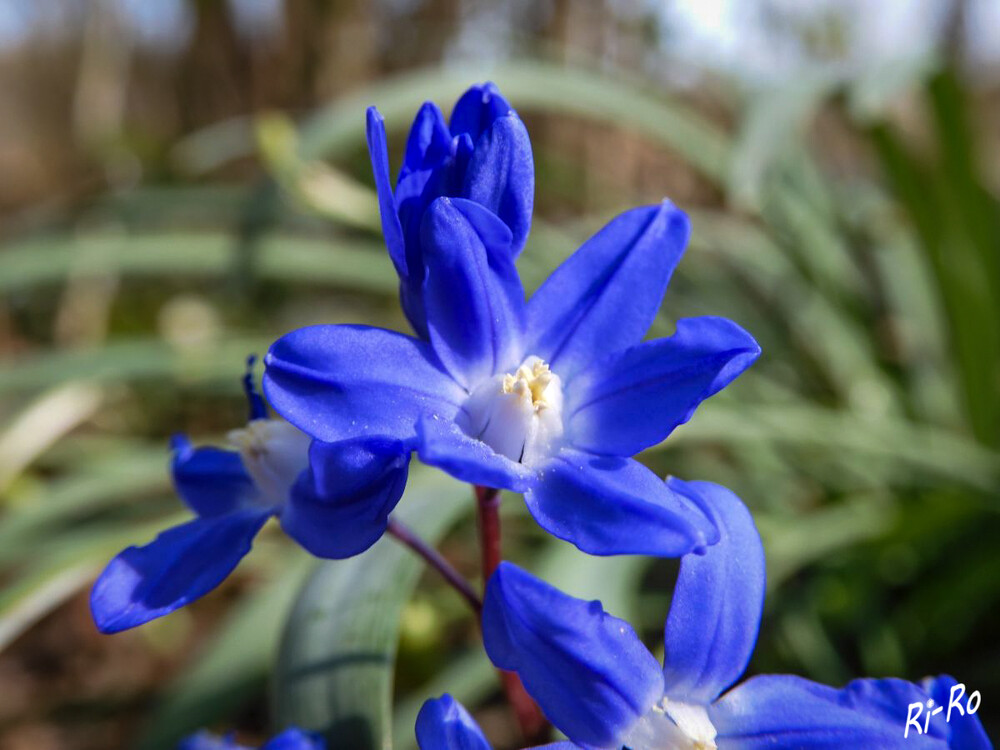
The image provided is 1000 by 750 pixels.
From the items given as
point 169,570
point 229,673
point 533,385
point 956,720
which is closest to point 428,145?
point 533,385

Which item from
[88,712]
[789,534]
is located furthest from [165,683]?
[789,534]

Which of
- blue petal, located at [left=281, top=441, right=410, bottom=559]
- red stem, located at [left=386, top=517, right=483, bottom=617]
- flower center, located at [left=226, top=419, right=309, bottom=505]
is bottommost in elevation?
red stem, located at [left=386, top=517, right=483, bottom=617]

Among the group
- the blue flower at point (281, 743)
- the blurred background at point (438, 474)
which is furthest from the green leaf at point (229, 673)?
the blue flower at point (281, 743)

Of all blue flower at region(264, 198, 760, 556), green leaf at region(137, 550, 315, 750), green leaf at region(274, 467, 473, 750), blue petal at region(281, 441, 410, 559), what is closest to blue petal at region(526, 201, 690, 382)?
blue flower at region(264, 198, 760, 556)

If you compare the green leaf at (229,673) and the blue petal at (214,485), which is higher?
the blue petal at (214,485)

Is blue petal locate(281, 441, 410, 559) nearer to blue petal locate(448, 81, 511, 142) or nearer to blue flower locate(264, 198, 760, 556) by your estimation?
blue flower locate(264, 198, 760, 556)

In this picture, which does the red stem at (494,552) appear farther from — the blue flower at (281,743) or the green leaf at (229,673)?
the green leaf at (229,673)
